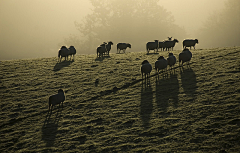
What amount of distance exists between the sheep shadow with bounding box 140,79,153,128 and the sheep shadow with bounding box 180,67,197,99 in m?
2.28

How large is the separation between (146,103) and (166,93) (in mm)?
1755

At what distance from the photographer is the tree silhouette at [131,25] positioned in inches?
2724

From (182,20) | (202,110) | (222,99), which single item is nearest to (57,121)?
(202,110)

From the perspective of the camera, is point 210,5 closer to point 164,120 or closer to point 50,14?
point 50,14

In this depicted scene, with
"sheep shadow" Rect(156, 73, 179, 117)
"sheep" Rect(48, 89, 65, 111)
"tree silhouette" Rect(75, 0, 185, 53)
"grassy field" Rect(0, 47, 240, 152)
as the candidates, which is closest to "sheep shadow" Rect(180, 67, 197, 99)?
"grassy field" Rect(0, 47, 240, 152)

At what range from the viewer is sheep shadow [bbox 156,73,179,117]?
547 inches

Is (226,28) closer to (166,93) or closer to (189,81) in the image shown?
(189,81)

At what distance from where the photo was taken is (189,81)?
16969 millimetres

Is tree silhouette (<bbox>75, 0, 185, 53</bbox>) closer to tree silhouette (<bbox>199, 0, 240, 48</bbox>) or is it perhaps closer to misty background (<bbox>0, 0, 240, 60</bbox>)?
misty background (<bbox>0, 0, 240, 60</bbox>)

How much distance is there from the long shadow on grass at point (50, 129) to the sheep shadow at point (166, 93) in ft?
18.5

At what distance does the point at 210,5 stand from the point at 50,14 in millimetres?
108674

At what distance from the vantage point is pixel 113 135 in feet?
38.9

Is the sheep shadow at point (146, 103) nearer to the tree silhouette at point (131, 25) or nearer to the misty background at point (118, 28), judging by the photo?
the misty background at point (118, 28)

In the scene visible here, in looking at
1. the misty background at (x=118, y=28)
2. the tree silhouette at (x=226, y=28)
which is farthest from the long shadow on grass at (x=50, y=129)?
the tree silhouette at (x=226, y=28)
